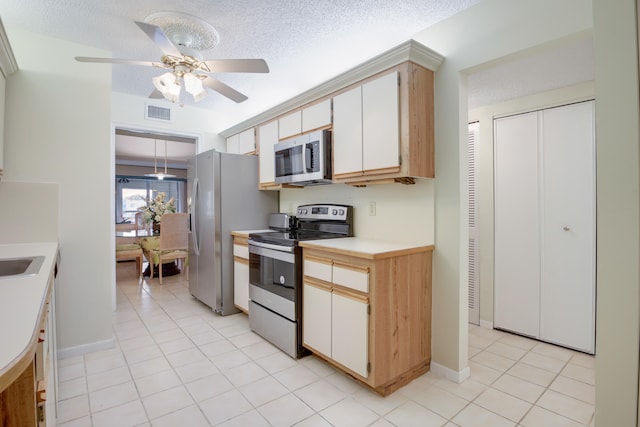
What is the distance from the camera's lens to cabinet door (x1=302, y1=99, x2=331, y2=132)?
2.62 metres

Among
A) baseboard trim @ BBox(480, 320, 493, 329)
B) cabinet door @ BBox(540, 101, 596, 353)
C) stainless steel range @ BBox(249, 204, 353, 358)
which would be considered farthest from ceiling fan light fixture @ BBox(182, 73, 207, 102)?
baseboard trim @ BBox(480, 320, 493, 329)

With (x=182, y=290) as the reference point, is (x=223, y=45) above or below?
above

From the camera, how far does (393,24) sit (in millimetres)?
2305

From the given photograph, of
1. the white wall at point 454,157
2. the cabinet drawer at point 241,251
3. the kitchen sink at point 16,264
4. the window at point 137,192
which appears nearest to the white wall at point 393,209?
the white wall at point 454,157

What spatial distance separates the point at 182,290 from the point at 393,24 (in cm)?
415

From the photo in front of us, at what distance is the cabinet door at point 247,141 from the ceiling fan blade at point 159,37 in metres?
1.64

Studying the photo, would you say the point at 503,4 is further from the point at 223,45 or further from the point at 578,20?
the point at 223,45

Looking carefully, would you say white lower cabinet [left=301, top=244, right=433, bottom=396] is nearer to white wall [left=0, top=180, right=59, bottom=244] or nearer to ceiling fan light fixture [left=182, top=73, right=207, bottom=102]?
ceiling fan light fixture [left=182, top=73, right=207, bottom=102]

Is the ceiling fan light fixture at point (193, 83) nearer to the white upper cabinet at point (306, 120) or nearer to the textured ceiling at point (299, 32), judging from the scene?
the textured ceiling at point (299, 32)

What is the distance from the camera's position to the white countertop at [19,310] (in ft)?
2.11

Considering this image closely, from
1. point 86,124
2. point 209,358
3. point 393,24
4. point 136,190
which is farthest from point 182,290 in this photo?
point 136,190

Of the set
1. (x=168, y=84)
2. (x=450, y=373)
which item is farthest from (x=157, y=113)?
(x=450, y=373)

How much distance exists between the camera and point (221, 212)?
132 inches

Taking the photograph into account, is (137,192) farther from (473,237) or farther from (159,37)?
(473,237)
